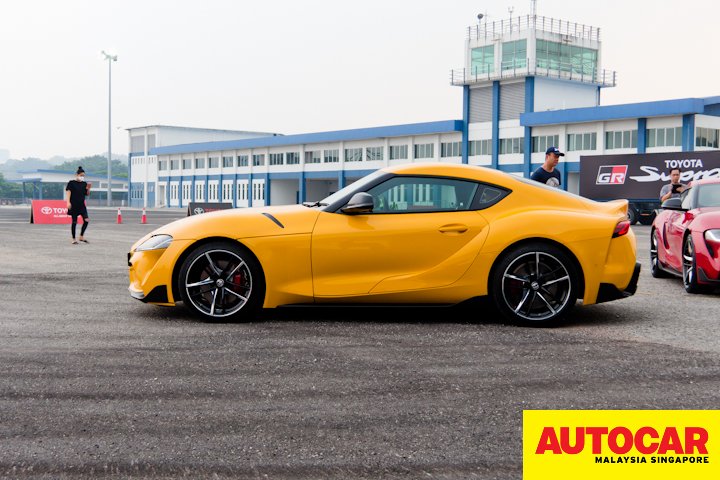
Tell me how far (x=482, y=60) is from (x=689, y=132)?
21027 millimetres

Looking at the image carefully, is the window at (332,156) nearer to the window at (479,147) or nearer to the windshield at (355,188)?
the window at (479,147)

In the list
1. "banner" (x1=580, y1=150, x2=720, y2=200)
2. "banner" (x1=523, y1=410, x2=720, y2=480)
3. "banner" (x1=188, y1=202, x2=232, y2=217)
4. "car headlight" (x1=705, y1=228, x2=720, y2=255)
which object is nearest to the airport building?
"banner" (x1=580, y1=150, x2=720, y2=200)

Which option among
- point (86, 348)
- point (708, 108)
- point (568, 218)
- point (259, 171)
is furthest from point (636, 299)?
point (259, 171)

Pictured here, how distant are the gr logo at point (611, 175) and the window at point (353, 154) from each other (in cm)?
3764

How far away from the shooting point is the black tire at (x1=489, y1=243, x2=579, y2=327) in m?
6.88

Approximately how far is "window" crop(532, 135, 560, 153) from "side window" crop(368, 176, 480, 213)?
178 feet

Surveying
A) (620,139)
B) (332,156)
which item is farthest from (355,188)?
(332,156)

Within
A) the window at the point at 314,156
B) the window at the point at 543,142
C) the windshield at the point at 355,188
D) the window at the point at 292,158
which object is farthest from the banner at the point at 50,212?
the window at the point at 292,158

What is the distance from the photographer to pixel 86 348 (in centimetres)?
586

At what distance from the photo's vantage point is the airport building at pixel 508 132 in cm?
5325

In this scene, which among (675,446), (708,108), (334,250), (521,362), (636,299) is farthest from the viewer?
(708,108)

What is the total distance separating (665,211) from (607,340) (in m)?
5.69

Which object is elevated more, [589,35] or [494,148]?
[589,35]

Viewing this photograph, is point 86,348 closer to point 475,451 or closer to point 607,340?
point 475,451
